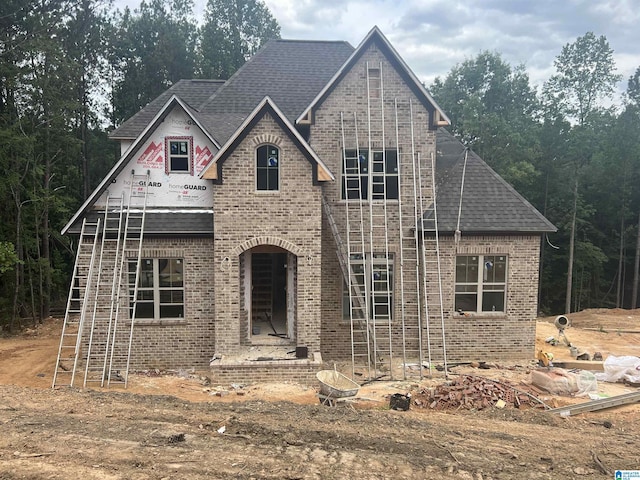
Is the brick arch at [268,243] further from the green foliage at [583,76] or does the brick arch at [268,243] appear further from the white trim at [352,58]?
the green foliage at [583,76]

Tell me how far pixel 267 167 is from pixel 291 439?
24.3 ft

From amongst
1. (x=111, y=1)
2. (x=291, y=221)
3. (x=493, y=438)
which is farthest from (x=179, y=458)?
(x=111, y=1)

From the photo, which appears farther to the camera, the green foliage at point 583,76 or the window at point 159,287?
the green foliage at point 583,76

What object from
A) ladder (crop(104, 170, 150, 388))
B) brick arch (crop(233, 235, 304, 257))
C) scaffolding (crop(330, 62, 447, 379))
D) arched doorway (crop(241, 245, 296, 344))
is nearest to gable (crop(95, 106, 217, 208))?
ladder (crop(104, 170, 150, 388))

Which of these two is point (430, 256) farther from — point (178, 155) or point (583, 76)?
point (583, 76)

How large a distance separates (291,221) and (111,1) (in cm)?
2495

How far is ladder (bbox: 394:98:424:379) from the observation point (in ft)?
45.8

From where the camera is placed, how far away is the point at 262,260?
50.8ft

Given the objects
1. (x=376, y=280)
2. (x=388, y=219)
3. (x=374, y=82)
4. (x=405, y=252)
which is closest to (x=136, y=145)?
(x=374, y=82)

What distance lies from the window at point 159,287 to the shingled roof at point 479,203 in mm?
8033

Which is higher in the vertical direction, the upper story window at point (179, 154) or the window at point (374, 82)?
the window at point (374, 82)

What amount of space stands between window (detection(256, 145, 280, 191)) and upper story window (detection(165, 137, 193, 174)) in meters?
2.55

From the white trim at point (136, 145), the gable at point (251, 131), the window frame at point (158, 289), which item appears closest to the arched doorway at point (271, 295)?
the window frame at point (158, 289)

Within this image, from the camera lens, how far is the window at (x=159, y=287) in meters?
13.0
